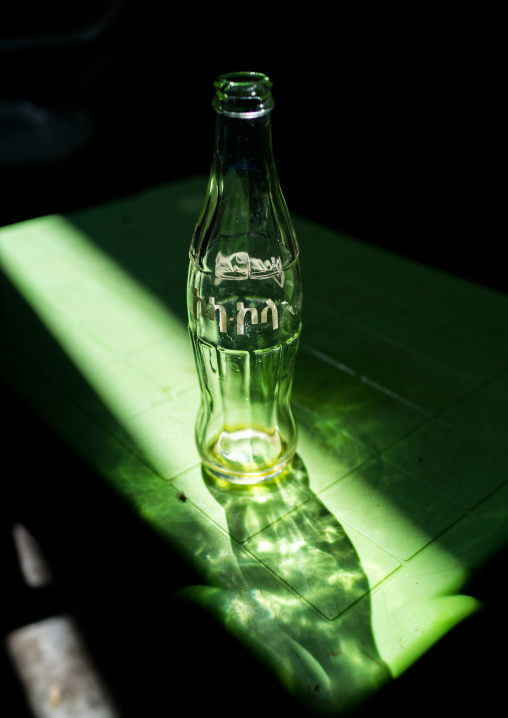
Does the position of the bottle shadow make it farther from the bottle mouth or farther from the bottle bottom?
the bottle mouth

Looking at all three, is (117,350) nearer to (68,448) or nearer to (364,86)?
(68,448)

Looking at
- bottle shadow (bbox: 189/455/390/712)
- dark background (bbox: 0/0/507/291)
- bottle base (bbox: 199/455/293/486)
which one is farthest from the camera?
dark background (bbox: 0/0/507/291)

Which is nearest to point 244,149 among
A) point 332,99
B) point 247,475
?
point 247,475

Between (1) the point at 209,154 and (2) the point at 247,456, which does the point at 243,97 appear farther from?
(1) the point at 209,154

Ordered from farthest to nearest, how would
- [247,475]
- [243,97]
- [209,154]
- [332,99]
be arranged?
[209,154], [332,99], [247,475], [243,97]

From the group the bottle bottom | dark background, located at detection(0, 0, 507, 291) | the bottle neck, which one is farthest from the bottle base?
dark background, located at detection(0, 0, 507, 291)

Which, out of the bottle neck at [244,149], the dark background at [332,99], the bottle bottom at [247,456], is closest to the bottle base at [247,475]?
the bottle bottom at [247,456]
